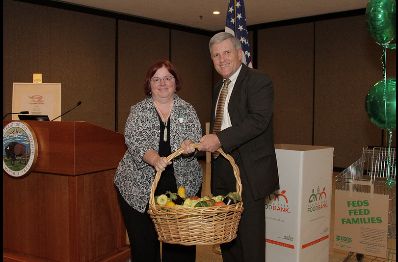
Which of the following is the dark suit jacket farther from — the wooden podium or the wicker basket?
the wooden podium

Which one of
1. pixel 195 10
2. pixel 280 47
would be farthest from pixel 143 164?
pixel 280 47

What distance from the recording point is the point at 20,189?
294 centimetres

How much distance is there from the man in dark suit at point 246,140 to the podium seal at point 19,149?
1.18m

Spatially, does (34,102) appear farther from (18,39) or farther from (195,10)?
(195,10)

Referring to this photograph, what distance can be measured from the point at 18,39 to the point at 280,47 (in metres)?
5.18

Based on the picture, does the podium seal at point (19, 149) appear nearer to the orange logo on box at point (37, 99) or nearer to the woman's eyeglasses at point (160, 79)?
the woman's eyeglasses at point (160, 79)

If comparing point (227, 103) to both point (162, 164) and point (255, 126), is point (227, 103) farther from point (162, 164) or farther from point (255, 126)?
point (162, 164)

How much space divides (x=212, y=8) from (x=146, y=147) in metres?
Answer: 6.14

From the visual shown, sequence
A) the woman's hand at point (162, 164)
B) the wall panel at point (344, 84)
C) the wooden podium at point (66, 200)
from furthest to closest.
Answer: the wall panel at point (344, 84) → the wooden podium at point (66, 200) → the woman's hand at point (162, 164)

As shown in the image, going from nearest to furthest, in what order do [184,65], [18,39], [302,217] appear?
[302,217] → [18,39] → [184,65]

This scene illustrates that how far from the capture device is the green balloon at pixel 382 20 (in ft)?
→ 4.45

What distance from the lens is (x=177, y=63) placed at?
9.74m

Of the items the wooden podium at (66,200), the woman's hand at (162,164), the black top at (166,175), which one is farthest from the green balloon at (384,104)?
the wooden podium at (66,200)

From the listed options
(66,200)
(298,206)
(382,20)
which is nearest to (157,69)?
(66,200)
